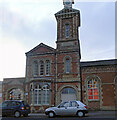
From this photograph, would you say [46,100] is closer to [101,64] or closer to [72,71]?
[72,71]

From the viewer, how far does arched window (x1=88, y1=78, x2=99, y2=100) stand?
66.5 ft

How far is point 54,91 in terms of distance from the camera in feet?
68.1

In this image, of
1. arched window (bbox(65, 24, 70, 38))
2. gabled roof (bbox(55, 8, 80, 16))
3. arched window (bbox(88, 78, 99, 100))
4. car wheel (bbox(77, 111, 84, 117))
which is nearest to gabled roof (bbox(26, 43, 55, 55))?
arched window (bbox(65, 24, 70, 38))

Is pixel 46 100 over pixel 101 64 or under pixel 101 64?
under

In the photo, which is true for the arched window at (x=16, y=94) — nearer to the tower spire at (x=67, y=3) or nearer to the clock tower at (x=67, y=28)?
the clock tower at (x=67, y=28)

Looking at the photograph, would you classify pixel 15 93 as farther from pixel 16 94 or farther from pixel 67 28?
pixel 67 28

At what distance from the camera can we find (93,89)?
20.5 metres

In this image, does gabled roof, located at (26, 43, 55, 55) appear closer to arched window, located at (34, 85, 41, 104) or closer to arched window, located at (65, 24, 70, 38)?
arched window, located at (65, 24, 70, 38)

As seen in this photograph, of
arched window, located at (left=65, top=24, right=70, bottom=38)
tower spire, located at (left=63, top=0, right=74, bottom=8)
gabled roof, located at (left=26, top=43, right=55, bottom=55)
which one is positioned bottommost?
gabled roof, located at (left=26, top=43, right=55, bottom=55)

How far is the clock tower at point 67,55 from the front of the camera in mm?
20469

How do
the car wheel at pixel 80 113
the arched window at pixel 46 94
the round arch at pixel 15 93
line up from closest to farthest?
the car wheel at pixel 80 113, the arched window at pixel 46 94, the round arch at pixel 15 93

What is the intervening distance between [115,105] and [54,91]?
25.2 feet

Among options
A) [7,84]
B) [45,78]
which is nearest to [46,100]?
[45,78]

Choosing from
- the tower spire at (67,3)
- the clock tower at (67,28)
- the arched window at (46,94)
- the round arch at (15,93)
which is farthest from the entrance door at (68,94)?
the tower spire at (67,3)
